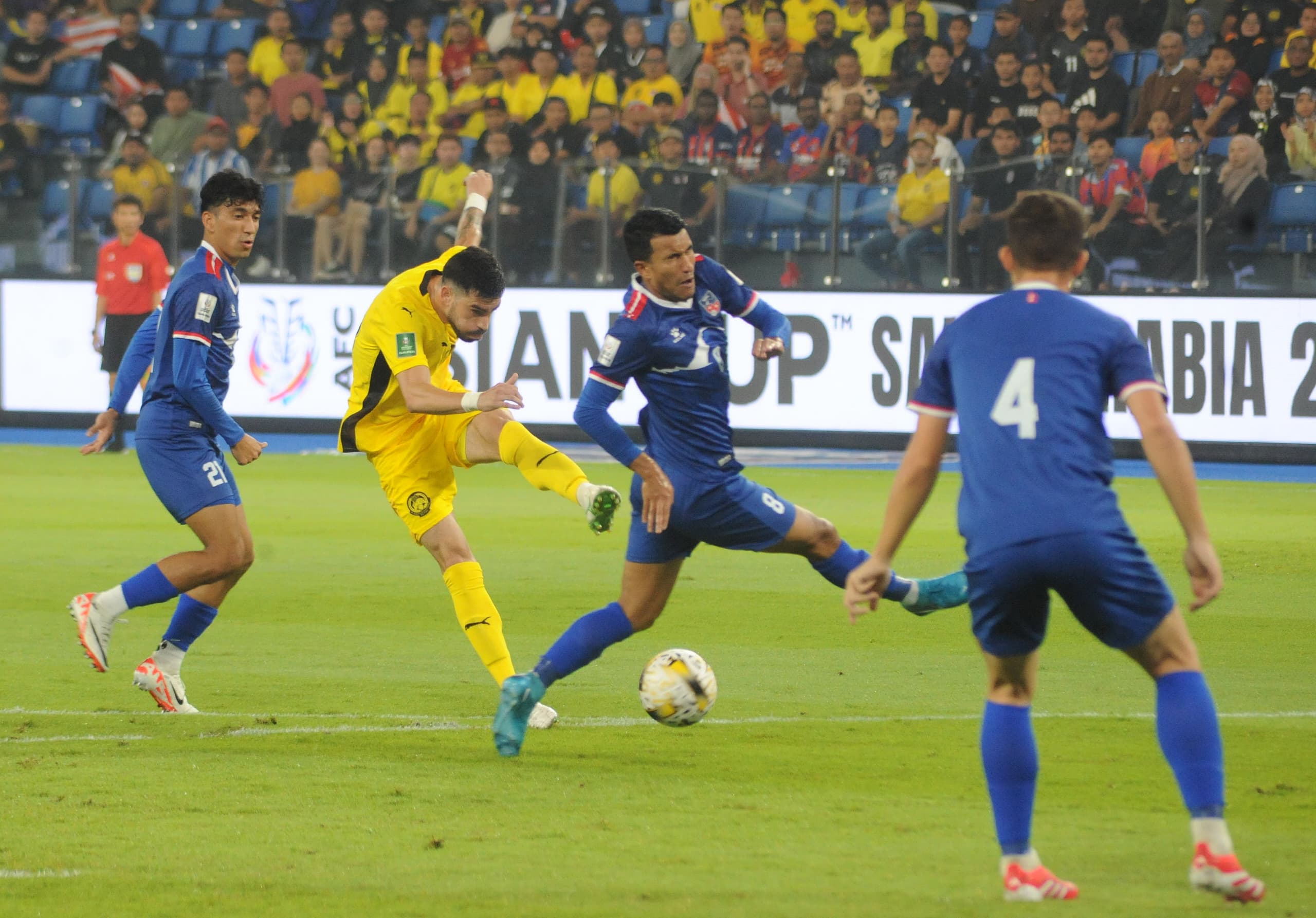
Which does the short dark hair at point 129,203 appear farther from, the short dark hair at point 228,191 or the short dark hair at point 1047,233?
the short dark hair at point 1047,233

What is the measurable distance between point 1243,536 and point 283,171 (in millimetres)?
10349

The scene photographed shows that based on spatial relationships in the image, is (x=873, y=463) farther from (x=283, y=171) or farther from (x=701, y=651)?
(x=701, y=651)

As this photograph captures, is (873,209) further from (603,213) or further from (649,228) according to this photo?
(649,228)

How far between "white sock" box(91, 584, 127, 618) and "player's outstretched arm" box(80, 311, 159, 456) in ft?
2.22

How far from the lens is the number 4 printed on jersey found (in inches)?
159

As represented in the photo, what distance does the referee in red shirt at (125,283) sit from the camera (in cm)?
1623

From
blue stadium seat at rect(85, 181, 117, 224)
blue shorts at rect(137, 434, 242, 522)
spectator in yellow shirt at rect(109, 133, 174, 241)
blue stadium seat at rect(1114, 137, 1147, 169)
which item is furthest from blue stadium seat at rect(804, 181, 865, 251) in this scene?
blue shorts at rect(137, 434, 242, 522)

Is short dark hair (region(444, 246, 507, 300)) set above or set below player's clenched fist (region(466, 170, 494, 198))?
below

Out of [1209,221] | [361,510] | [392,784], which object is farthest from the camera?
[1209,221]

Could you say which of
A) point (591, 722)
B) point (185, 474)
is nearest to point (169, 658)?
point (185, 474)

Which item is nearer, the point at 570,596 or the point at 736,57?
the point at 570,596

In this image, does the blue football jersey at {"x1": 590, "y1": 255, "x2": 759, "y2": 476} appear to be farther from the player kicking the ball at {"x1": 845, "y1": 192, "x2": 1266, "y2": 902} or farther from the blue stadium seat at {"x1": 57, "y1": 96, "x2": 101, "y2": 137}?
the blue stadium seat at {"x1": 57, "y1": 96, "x2": 101, "y2": 137}

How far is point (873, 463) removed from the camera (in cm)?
1666

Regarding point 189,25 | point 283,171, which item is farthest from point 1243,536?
point 189,25
